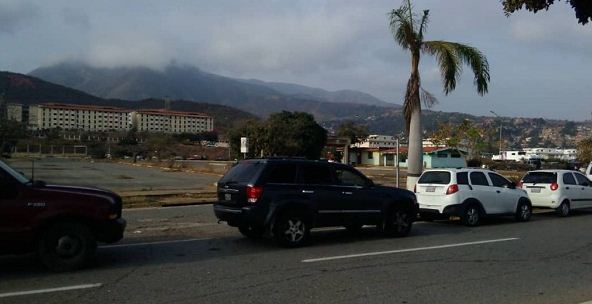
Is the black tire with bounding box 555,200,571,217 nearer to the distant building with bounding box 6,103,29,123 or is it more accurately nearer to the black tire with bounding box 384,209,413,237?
the black tire with bounding box 384,209,413,237

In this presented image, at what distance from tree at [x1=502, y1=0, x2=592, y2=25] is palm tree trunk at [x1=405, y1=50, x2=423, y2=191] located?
881cm

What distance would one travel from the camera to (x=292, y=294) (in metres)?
7.34

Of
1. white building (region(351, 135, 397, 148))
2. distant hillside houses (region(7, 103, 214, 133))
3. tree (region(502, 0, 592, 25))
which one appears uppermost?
distant hillside houses (region(7, 103, 214, 133))

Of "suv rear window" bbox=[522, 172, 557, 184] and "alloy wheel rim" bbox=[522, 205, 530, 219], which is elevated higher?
"suv rear window" bbox=[522, 172, 557, 184]

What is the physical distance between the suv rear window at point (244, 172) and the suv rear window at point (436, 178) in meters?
5.99

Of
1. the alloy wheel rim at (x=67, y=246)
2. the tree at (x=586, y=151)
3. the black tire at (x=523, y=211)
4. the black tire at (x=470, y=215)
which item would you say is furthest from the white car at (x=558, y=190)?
the tree at (x=586, y=151)

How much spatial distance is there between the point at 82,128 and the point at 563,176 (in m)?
184

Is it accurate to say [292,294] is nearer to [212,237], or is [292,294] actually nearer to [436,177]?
[212,237]

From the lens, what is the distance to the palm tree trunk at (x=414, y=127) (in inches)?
738

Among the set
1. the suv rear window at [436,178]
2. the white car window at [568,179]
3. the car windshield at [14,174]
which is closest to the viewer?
the car windshield at [14,174]

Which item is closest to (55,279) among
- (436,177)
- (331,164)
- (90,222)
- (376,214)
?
(90,222)

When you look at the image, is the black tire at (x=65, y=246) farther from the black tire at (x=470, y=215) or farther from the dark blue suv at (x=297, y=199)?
the black tire at (x=470, y=215)

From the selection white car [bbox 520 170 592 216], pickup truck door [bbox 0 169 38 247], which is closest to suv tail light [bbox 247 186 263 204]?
pickup truck door [bbox 0 169 38 247]

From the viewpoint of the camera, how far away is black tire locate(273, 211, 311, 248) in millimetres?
10852
